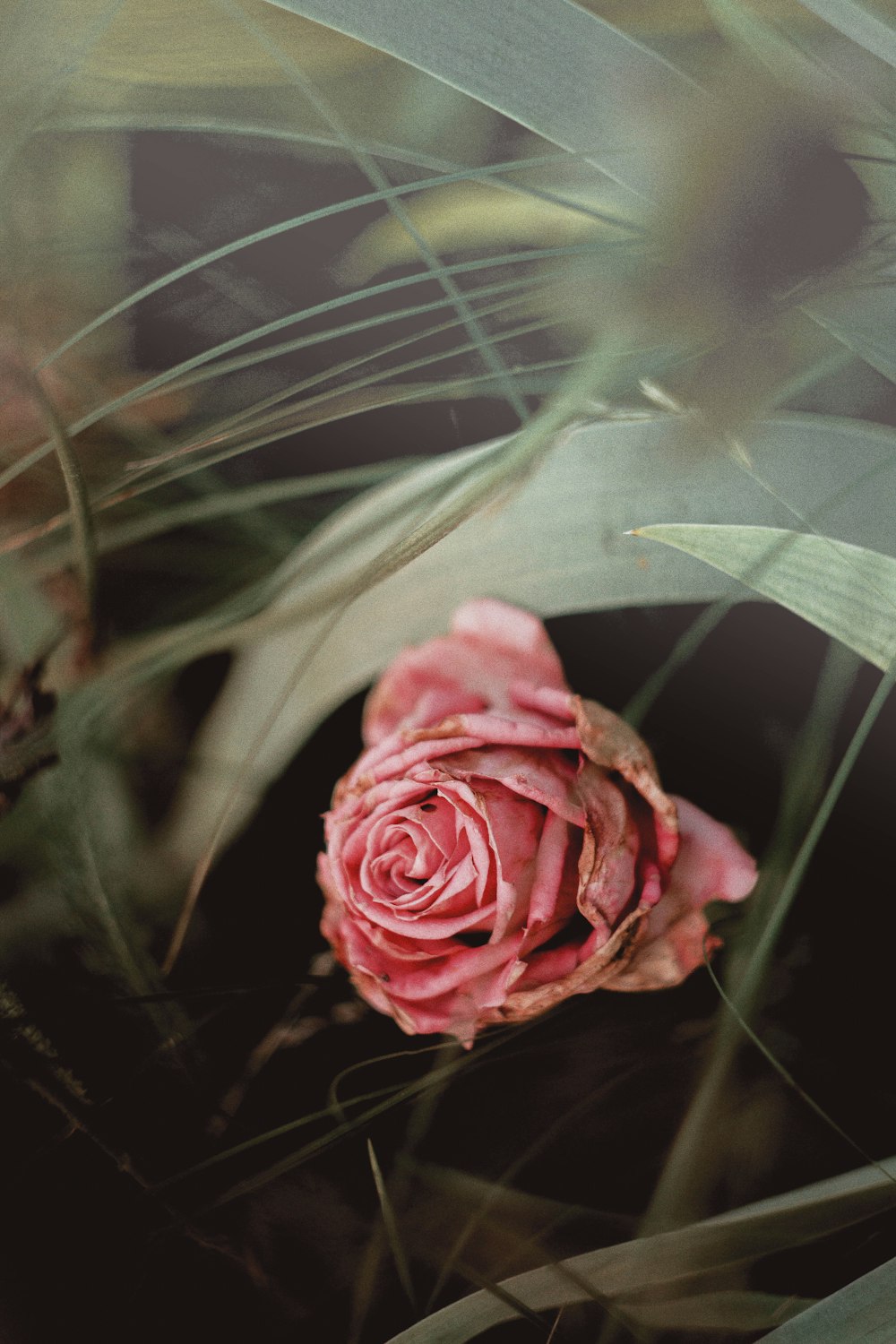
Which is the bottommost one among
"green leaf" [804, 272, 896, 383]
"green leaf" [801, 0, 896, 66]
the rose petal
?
the rose petal

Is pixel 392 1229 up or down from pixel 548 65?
down

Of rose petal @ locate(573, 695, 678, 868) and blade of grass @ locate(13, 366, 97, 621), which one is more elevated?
blade of grass @ locate(13, 366, 97, 621)

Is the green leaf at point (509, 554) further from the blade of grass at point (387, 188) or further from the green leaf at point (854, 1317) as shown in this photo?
the green leaf at point (854, 1317)

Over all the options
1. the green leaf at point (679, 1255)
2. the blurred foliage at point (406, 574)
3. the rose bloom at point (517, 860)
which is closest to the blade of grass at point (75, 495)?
the blurred foliage at point (406, 574)

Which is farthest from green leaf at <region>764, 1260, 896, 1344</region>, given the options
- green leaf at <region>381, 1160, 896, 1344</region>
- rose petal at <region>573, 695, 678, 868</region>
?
rose petal at <region>573, 695, 678, 868</region>

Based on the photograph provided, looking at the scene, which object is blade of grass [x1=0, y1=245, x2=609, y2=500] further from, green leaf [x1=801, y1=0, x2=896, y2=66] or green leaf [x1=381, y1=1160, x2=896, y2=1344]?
green leaf [x1=381, y1=1160, x2=896, y2=1344]

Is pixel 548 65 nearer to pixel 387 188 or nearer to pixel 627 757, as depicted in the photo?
pixel 387 188

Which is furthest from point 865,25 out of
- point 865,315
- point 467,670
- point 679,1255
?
point 679,1255
